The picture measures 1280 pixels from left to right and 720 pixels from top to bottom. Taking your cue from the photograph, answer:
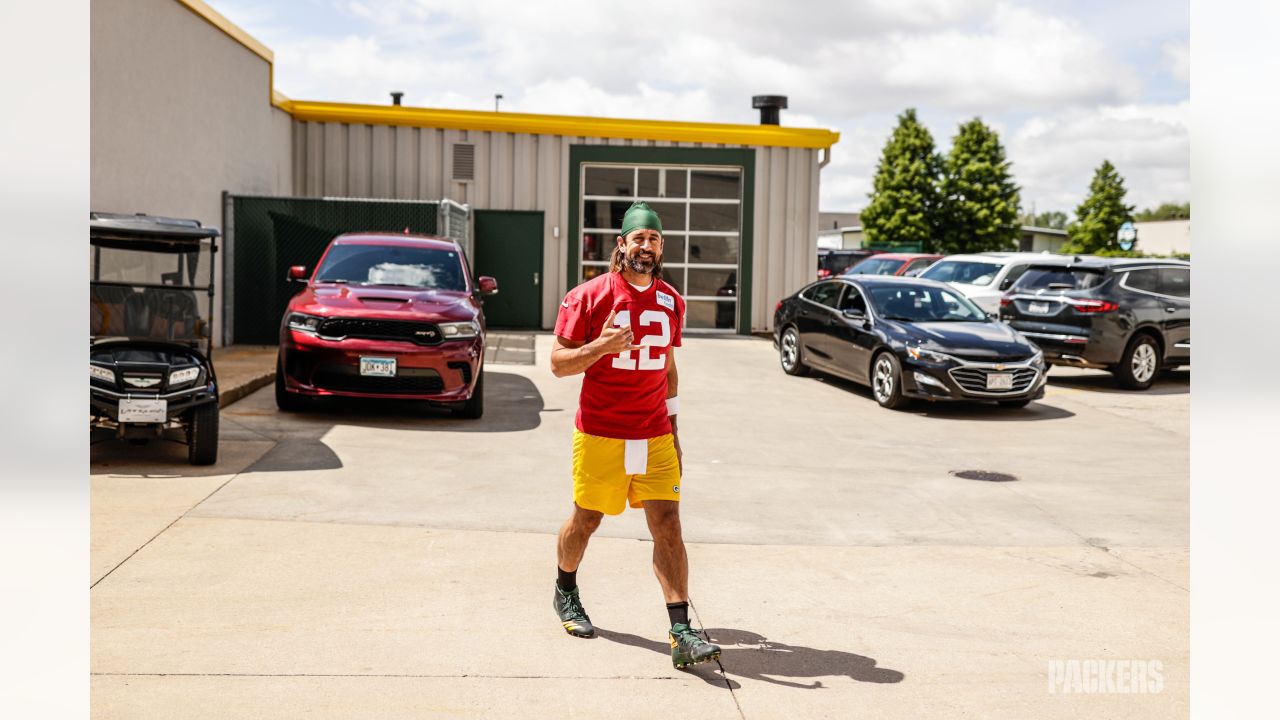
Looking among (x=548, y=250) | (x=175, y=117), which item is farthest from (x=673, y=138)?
(x=175, y=117)

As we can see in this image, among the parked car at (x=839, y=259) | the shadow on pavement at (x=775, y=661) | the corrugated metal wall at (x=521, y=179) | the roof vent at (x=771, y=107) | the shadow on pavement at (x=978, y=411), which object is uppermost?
the roof vent at (x=771, y=107)

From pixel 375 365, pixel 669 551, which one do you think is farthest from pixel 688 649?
pixel 375 365

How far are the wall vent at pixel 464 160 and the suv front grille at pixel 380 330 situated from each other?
12.4 metres

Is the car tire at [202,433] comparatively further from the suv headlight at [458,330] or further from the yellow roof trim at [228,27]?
the yellow roof trim at [228,27]

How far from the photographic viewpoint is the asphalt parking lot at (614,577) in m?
4.56

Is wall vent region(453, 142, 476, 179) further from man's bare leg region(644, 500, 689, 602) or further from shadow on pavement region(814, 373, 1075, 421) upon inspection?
man's bare leg region(644, 500, 689, 602)

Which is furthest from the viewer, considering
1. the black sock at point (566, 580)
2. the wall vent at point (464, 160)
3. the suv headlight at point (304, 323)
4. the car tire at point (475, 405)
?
the wall vent at point (464, 160)

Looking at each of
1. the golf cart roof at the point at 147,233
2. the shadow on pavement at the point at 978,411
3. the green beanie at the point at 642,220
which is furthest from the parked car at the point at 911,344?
the green beanie at the point at 642,220

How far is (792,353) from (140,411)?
1009 centimetres

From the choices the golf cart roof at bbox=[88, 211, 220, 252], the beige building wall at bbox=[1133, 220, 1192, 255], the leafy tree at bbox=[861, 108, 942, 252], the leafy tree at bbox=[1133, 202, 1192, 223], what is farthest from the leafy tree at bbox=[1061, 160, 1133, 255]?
the golf cart roof at bbox=[88, 211, 220, 252]

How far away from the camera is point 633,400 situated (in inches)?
195

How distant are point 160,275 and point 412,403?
4083 mm

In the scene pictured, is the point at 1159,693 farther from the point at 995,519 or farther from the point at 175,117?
the point at 175,117

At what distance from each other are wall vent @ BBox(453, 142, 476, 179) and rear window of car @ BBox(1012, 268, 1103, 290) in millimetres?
10748
